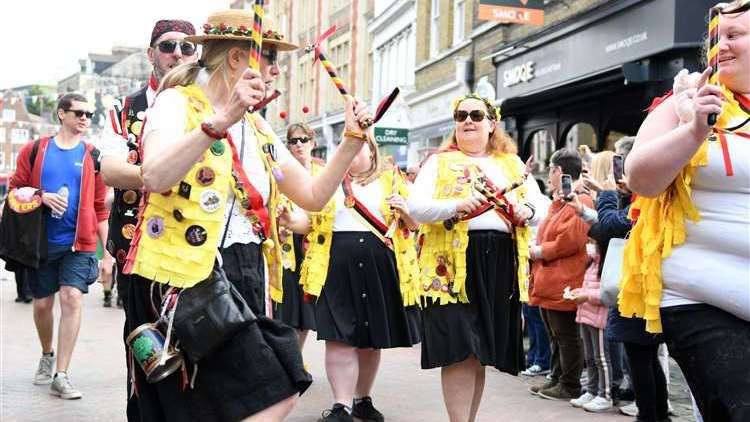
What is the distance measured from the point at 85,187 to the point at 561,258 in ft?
11.9

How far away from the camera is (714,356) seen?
123 inches

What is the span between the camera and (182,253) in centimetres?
323

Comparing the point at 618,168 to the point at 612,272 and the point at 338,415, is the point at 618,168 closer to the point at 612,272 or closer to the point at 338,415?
the point at 612,272

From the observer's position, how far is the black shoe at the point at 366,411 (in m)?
6.70

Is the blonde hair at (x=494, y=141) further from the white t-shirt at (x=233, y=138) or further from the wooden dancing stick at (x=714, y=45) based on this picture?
the wooden dancing stick at (x=714, y=45)

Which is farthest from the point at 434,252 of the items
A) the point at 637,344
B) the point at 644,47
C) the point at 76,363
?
the point at 644,47

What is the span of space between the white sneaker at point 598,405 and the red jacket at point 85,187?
12.3ft

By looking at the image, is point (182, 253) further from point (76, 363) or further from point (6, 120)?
point (6, 120)

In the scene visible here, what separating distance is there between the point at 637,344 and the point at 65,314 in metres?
3.90

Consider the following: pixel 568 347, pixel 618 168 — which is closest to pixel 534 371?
pixel 568 347

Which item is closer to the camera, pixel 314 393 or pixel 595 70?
pixel 314 393

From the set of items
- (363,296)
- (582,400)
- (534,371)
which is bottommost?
(534,371)

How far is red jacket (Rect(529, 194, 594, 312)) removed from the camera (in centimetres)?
739

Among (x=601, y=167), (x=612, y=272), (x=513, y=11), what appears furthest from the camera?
(x=513, y=11)
